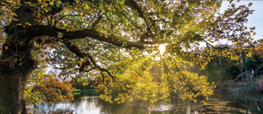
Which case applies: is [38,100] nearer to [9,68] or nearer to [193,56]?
[9,68]

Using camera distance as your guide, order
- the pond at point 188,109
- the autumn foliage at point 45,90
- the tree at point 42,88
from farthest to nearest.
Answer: the pond at point 188,109
the autumn foliage at point 45,90
the tree at point 42,88

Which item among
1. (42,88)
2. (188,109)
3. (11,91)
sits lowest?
(188,109)

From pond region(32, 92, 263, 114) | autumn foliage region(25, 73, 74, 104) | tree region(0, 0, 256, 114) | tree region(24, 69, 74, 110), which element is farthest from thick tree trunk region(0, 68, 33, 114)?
pond region(32, 92, 263, 114)

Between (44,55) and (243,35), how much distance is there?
10.8 meters

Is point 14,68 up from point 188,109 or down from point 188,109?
up

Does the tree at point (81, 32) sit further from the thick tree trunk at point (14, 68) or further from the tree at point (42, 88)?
the tree at point (42, 88)

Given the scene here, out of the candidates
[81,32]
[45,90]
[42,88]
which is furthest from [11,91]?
[45,90]

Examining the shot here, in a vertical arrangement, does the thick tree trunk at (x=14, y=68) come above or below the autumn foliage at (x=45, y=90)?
above

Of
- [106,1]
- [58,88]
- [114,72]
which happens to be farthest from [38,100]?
[106,1]

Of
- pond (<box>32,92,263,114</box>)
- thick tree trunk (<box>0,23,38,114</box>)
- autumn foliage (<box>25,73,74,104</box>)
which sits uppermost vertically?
thick tree trunk (<box>0,23,38,114</box>)

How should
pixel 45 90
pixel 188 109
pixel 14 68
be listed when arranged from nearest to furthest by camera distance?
pixel 14 68, pixel 45 90, pixel 188 109

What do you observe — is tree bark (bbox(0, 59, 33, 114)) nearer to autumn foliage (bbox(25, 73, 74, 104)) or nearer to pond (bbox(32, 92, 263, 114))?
autumn foliage (bbox(25, 73, 74, 104))

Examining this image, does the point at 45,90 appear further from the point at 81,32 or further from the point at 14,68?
the point at 81,32

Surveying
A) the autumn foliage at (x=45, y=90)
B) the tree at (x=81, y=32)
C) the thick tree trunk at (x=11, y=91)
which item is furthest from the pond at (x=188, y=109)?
the thick tree trunk at (x=11, y=91)
